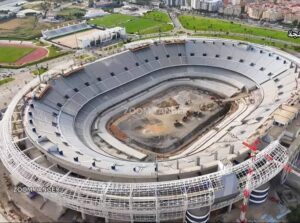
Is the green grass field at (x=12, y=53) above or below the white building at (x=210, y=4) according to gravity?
below

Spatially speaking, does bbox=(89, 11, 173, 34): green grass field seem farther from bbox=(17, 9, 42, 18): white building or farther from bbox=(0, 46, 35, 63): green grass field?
bbox=(0, 46, 35, 63): green grass field

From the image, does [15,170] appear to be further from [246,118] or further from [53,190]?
[246,118]

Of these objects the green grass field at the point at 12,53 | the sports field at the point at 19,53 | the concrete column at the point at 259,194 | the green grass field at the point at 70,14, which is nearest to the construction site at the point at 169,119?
the concrete column at the point at 259,194

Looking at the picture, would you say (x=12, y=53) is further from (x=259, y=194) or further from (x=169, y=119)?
(x=259, y=194)

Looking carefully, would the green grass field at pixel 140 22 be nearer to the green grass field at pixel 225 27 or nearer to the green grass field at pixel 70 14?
the green grass field at pixel 225 27

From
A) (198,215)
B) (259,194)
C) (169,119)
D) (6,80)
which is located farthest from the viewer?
(6,80)

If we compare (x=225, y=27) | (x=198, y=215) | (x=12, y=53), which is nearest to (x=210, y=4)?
(x=225, y=27)
